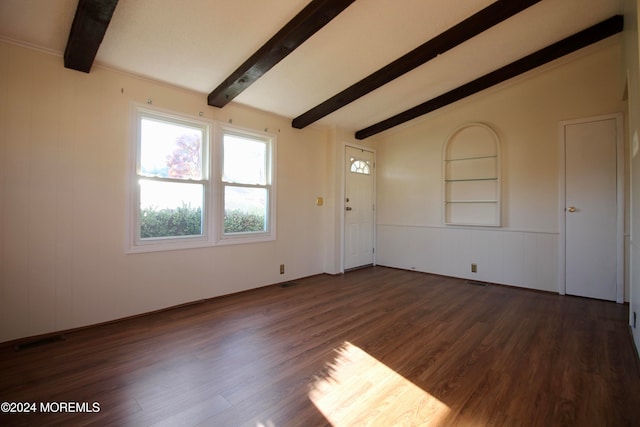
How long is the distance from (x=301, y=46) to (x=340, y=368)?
9.36ft

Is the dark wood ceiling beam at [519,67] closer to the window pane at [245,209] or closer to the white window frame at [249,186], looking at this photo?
the white window frame at [249,186]

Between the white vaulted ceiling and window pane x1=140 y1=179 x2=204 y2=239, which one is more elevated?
the white vaulted ceiling

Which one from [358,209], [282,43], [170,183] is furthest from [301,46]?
[358,209]

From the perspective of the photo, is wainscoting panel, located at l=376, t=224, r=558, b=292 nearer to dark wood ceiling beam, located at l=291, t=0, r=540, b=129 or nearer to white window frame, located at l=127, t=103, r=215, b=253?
dark wood ceiling beam, located at l=291, t=0, r=540, b=129

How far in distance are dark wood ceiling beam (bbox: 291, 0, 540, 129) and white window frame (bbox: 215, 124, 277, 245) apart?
0.84m

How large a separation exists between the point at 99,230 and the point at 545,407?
11.9 ft

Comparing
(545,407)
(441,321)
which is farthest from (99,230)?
(545,407)

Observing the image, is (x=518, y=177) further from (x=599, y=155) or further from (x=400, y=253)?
(x=400, y=253)

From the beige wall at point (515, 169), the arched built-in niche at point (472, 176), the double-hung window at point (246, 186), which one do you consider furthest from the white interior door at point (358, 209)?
the double-hung window at point (246, 186)

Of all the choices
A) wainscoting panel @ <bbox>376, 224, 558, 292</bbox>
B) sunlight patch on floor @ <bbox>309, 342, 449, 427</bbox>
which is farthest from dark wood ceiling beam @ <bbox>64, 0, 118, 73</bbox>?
wainscoting panel @ <bbox>376, 224, 558, 292</bbox>

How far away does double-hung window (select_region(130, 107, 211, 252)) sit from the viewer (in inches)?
116

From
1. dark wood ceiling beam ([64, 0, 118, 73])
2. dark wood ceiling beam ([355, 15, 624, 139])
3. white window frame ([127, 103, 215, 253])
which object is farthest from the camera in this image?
dark wood ceiling beam ([355, 15, 624, 139])

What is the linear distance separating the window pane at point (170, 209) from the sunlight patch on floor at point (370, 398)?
7.38 feet

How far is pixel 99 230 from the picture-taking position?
270 centimetres
